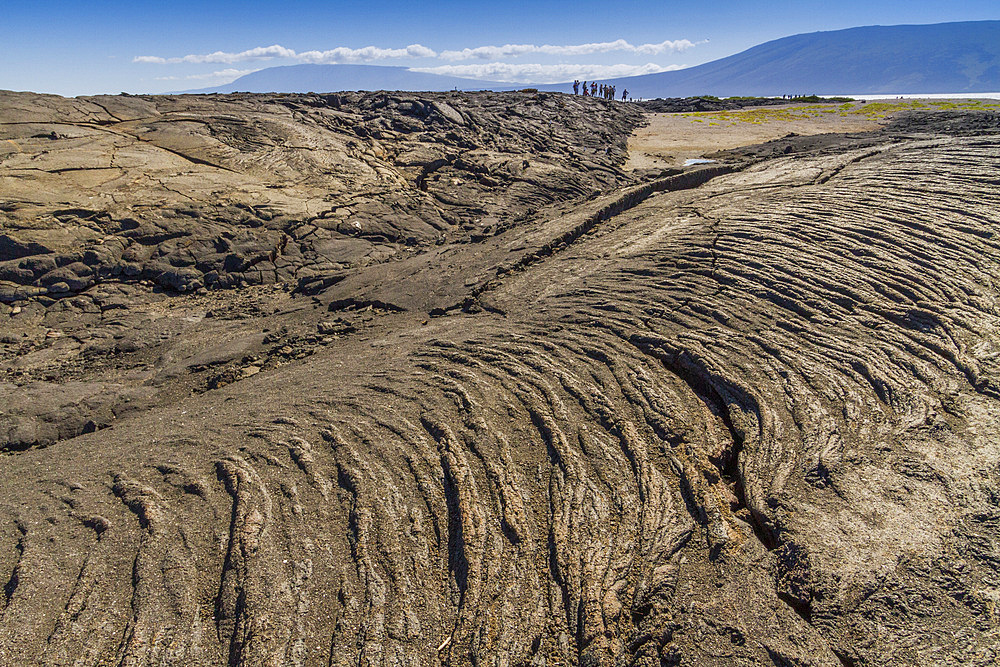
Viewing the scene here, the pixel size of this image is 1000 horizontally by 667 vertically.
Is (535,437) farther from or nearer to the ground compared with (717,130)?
nearer to the ground

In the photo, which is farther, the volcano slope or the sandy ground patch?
the sandy ground patch

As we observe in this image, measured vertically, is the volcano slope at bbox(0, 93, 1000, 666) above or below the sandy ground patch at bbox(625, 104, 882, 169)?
below

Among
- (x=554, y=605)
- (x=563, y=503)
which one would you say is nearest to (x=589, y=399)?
(x=563, y=503)

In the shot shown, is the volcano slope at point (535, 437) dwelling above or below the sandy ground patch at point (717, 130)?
below

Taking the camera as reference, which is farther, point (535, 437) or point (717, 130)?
point (717, 130)

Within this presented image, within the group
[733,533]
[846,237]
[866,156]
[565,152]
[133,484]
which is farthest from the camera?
[565,152]

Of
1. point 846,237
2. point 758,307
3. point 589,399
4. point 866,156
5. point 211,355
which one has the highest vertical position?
point 866,156

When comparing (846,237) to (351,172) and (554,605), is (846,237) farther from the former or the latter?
(351,172)

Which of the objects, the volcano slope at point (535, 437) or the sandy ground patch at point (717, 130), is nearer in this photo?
the volcano slope at point (535, 437)
